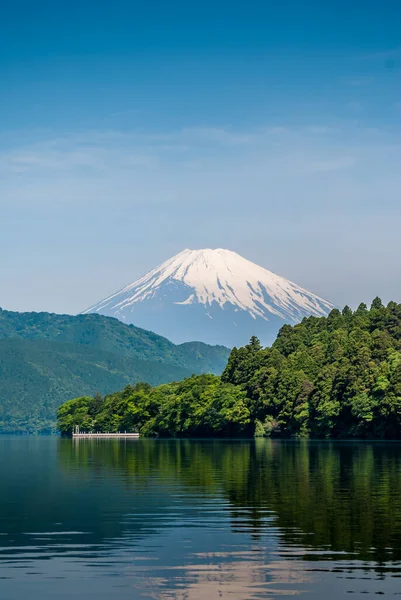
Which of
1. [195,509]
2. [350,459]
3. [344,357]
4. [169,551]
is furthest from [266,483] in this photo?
[344,357]

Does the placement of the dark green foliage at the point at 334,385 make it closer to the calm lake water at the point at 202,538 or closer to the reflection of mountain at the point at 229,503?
the reflection of mountain at the point at 229,503

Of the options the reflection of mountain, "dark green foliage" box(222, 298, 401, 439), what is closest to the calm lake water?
the reflection of mountain

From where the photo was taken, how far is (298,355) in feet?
630

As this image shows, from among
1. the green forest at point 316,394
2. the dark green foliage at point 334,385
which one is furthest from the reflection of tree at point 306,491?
the green forest at point 316,394

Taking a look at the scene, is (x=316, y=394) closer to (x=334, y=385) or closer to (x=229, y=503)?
(x=334, y=385)

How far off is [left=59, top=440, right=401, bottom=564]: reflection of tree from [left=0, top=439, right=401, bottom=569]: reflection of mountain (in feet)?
0.13

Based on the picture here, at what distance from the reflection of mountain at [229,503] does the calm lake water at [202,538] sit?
0.18 feet

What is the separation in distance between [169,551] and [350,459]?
52772 millimetres

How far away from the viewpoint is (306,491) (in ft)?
158

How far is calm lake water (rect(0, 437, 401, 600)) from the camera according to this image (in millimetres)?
24852

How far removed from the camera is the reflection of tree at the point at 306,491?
32.0 meters

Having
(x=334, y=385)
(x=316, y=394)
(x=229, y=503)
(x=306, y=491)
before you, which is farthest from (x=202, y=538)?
(x=316, y=394)

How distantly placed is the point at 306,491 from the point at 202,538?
54.0ft

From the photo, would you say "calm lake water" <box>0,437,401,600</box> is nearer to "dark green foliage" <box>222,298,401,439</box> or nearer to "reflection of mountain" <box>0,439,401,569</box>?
"reflection of mountain" <box>0,439,401,569</box>
